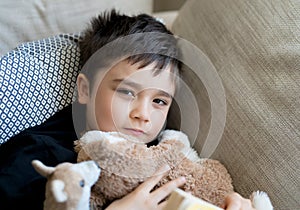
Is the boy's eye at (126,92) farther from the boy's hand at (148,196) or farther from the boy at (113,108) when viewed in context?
the boy's hand at (148,196)

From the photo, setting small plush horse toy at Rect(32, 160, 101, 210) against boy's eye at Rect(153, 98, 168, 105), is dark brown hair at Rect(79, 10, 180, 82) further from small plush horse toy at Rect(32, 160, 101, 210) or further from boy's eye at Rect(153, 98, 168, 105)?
small plush horse toy at Rect(32, 160, 101, 210)

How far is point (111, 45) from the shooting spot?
979mm

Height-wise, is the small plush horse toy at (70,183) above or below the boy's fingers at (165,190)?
above

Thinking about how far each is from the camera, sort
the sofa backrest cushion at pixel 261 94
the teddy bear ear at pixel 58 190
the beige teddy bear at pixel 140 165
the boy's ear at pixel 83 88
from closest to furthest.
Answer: the teddy bear ear at pixel 58 190 < the beige teddy bear at pixel 140 165 < the sofa backrest cushion at pixel 261 94 < the boy's ear at pixel 83 88

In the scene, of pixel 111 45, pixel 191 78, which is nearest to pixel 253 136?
pixel 191 78

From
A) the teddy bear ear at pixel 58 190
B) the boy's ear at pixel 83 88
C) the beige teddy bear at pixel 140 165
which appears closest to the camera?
the teddy bear ear at pixel 58 190

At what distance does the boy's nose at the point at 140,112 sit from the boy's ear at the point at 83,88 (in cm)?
14

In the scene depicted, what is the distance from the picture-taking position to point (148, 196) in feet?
2.68

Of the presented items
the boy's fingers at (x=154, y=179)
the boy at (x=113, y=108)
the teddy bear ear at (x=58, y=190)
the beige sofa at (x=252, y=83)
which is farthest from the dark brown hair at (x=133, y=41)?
the teddy bear ear at (x=58, y=190)

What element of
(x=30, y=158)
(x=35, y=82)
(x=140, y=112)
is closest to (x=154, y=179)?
(x=140, y=112)

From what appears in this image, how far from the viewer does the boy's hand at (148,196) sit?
79 centimetres

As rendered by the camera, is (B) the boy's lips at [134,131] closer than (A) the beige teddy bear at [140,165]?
No

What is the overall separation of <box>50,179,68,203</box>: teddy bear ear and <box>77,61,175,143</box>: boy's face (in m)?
0.26

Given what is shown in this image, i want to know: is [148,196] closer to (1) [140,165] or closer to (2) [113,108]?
(1) [140,165]
